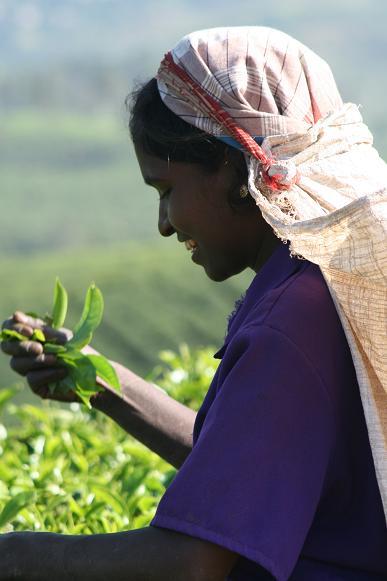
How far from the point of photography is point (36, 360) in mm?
2111

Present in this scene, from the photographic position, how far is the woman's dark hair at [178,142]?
5.27 feet

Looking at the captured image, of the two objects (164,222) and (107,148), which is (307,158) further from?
(107,148)

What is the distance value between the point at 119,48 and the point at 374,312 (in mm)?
11164

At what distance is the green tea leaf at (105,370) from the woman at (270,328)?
0.46 meters

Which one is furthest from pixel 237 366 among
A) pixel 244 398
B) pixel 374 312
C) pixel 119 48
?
pixel 119 48

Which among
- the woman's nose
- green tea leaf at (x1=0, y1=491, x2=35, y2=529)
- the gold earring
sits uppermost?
the gold earring

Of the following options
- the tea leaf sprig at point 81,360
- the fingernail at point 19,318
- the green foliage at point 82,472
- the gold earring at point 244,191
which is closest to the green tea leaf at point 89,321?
the tea leaf sprig at point 81,360

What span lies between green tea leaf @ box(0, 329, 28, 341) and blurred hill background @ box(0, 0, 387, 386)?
102 inches

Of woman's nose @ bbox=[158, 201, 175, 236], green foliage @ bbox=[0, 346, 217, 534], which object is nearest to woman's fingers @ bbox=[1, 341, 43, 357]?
green foliage @ bbox=[0, 346, 217, 534]

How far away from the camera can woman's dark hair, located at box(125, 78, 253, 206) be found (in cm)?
161

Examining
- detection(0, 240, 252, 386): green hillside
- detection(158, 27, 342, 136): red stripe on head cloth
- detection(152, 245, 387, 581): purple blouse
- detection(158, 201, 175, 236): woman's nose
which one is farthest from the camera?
detection(0, 240, 252, 386): green hillside

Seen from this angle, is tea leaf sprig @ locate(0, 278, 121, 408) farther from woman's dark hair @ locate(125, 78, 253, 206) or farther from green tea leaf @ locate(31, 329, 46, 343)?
woman's dark hair @ locate(125, 78, 253, 206)

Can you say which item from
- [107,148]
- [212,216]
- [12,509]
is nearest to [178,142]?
[212,216]

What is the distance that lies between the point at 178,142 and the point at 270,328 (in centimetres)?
37
